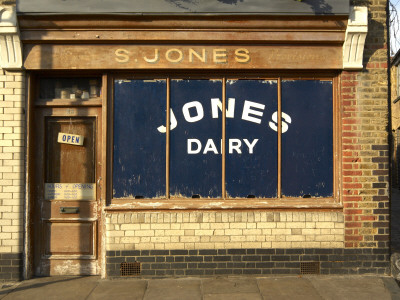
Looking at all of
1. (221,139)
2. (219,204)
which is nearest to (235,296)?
(219,204)

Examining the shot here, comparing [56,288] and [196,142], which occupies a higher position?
[196,142]

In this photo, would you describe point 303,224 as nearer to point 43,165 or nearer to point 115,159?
point 115,159

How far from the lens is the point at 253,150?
6.11 meters

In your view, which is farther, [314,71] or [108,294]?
[314,71]

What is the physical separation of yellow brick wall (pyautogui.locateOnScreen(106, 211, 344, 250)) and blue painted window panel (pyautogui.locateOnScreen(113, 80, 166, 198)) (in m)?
0.42

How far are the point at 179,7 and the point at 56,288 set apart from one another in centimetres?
436

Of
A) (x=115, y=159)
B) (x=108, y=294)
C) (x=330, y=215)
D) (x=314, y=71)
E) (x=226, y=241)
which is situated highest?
(x=314, y=71)

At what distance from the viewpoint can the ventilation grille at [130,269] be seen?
5949 mm

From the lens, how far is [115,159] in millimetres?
6082

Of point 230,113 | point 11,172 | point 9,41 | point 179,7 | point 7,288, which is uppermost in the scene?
point 179,7

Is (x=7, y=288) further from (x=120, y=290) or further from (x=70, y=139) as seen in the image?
(x=70, y=139)

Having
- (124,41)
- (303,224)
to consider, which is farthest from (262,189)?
(124,41)

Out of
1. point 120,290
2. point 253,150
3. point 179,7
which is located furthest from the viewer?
point 253,150

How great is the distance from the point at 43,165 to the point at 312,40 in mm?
4509
